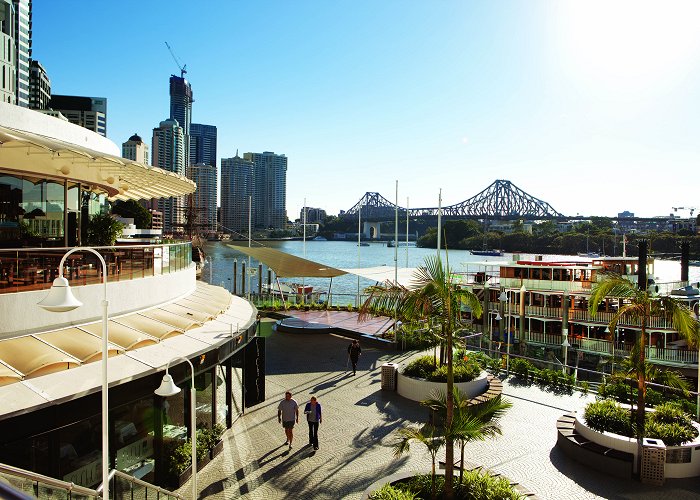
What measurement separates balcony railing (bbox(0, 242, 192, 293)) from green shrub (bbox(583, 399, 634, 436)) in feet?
32.3

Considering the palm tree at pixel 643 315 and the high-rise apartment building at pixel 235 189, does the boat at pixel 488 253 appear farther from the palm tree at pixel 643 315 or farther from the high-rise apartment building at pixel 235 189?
the palm tree at pixel 643 315

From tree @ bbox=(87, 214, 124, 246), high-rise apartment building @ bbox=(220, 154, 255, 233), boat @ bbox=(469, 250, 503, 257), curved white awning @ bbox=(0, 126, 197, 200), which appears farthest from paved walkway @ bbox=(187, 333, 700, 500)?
high-rise apartment building @ bbox=(220, 154, 255, 233)

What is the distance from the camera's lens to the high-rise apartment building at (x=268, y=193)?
5517 inches

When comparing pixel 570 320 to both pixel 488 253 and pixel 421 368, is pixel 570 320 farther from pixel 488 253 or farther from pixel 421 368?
pixel 488 253

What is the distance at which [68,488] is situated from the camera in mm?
4680

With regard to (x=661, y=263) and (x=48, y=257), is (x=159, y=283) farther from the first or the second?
A: (x=661, y=263)

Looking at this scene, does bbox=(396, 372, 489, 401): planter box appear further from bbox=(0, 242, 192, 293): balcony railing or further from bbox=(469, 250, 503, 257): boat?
bbox=(469, 250, 503, 257): boat

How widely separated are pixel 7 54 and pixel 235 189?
65.0m

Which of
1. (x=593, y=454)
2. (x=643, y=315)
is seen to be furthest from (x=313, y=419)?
(x=643, y=315)

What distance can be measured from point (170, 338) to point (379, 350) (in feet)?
39.2

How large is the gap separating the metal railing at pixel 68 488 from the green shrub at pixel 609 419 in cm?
820

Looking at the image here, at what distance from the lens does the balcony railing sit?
25.8ft

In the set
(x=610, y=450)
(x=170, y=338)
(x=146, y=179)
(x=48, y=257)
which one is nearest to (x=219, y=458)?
(x=170, y=338)

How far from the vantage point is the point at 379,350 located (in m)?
20.7
